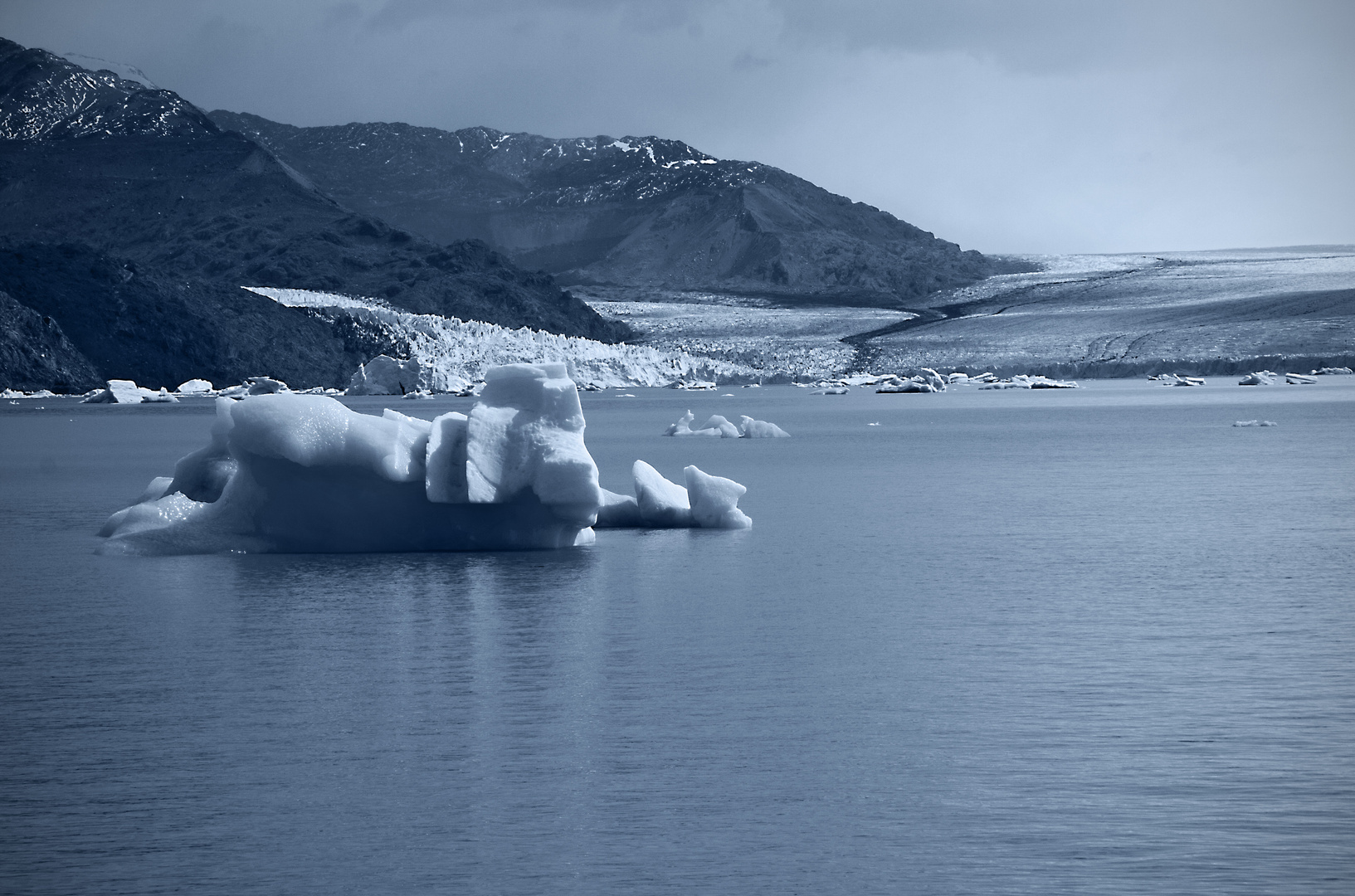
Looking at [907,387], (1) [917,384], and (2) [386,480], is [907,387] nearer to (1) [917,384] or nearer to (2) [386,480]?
(1) [917,384]

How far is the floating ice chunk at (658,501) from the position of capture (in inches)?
654

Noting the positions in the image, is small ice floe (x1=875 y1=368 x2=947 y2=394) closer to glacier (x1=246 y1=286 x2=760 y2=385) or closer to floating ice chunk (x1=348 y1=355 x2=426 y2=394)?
glacier (x1=246 y1=286 x2=760 y2=385)

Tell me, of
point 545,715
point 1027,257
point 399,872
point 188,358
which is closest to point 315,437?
point 545,715

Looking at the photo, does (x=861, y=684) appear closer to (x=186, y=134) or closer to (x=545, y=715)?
(x=545, y=715)

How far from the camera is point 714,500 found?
55.7 feet

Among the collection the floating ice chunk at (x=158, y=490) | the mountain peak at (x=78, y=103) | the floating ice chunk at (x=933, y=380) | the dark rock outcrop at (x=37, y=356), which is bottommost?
the floating ice chunk at (x=158, y=490)

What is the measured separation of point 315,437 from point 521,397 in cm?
196

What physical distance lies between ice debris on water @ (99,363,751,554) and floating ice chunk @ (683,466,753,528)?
1.86 m

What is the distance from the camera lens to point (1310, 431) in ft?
119

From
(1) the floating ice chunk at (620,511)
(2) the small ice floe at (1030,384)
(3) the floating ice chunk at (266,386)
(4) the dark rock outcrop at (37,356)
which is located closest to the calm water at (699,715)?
(1) the floating ice chunk at (620,511)

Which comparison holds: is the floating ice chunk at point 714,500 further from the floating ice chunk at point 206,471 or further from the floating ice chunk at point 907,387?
the floating ice chunk at point 907,387

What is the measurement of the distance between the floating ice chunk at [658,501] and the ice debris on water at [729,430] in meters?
17.0

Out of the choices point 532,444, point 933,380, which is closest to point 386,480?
point 532,444

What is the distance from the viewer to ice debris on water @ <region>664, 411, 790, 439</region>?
35.2 m
